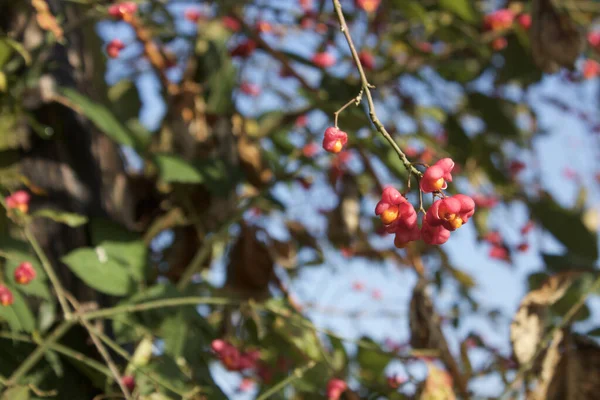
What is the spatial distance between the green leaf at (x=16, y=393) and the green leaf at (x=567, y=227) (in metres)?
1.27

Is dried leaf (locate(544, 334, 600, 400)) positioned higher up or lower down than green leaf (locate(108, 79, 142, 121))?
lower down

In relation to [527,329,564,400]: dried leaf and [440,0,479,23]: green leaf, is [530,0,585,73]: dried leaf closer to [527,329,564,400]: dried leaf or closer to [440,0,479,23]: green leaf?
[440,0,479,23]: green leaf

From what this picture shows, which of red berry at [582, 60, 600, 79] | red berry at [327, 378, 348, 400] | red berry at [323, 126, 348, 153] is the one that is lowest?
red berry at [327, 378, 348, 400]

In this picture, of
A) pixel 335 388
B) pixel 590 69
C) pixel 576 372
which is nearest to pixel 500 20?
pixel 590 69

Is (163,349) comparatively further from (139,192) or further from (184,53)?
(184,53)

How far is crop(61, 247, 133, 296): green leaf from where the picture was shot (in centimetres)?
114

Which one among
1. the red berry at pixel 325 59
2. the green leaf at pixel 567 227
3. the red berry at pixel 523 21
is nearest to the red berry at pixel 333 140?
the green leaf at pixel 567 227

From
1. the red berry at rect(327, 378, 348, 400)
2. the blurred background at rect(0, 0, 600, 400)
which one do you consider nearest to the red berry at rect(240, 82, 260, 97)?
the blurred background at rect(0, 0, 600, 400)

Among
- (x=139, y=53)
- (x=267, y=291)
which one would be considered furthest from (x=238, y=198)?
(x=139, y=53)

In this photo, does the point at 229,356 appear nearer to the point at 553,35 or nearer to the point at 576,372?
the point at 576,372

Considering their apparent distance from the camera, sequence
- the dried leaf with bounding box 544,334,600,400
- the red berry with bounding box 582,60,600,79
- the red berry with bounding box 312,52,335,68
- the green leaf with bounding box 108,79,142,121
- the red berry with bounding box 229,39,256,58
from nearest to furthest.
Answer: the dried leaf with bounding box 544,334,600,400 → the green leaf with bounding box 108,79,142,121 → the red berry with bounding box 229,39,256,58 → the red berry with bounding box 312,52,335,68 → the red berry with bounding box 582,60,600,79

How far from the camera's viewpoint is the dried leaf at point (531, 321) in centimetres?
116

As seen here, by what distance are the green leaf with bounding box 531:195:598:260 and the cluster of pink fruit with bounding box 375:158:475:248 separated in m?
0.98

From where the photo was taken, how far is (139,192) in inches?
67.5
